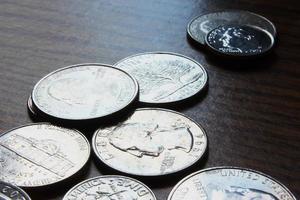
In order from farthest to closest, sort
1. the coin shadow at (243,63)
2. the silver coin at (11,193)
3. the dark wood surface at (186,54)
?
the coin shadow at (243,63)
the dark wood surface at (186,54)
the silver coin at (11,193)

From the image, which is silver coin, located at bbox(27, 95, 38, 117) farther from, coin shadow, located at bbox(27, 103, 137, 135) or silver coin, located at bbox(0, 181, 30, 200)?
silver coin, located at bbox(0, 181, 30, 200)

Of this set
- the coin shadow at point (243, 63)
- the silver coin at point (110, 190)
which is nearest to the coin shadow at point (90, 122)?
the silver coin at point (110, 190)

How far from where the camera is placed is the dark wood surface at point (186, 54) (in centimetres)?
96

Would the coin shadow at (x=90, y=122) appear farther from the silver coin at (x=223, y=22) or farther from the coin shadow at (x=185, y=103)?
the silver coin at (x=223, y=22)

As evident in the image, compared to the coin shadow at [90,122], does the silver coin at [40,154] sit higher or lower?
lower

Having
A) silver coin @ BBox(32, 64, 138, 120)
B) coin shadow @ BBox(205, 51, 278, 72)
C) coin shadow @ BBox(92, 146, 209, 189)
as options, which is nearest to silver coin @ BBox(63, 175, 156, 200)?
coin shadow @ BBox(92, 146, 209, 189)

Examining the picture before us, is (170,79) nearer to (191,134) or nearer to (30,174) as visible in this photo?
(191,134)

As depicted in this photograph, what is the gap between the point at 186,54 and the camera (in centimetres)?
119

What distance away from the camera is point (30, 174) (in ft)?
2.97

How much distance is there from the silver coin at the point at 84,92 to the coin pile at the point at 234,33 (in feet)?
0.62

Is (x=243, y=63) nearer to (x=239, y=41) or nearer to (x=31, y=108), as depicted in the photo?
(x=239, y=41)

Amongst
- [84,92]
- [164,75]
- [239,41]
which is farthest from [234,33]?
[84,92]

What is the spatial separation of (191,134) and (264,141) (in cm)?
11

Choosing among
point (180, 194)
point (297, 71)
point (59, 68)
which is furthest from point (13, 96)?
point (297, 71)
